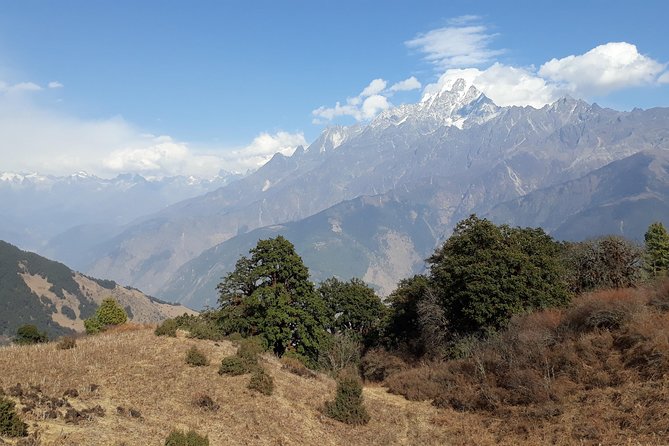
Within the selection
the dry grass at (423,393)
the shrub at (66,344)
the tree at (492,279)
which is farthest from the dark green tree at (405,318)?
the shrub at (66,344)

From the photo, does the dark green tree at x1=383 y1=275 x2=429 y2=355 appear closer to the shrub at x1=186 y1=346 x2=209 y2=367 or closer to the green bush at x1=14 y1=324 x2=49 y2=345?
the shrub at x1=186 y1=346 x2=209 y2=367

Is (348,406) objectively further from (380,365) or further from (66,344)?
(380,365)

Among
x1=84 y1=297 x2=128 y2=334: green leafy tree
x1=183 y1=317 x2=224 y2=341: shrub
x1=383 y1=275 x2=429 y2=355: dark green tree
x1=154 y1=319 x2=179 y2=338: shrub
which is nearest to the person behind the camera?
x1=154 y1=319 x2=179 y2=338: shrub

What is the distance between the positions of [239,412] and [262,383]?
3245mm

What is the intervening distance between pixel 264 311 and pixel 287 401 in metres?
19.8

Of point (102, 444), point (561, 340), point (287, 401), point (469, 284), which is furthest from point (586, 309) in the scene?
point (102, 444)

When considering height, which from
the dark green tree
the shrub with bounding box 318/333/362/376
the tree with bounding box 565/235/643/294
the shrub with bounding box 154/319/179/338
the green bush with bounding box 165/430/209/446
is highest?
the tree with bounding box 565/235/643/294

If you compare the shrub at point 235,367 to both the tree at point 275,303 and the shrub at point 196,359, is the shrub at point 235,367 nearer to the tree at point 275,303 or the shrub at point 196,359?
the shrub at point 196,359

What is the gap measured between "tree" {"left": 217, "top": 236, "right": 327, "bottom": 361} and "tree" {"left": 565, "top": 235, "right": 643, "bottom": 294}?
91.2ft

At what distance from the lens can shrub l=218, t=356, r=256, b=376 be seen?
25297 millimetres

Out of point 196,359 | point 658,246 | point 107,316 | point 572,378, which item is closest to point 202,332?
point 196,359

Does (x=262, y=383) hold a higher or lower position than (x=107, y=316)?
lower

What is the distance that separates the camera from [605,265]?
45719 mm

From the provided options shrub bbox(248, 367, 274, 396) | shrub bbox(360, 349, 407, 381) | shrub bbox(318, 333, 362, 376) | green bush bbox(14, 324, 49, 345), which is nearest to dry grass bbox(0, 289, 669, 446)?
shrub bbox(248, 367, 274, 396)
